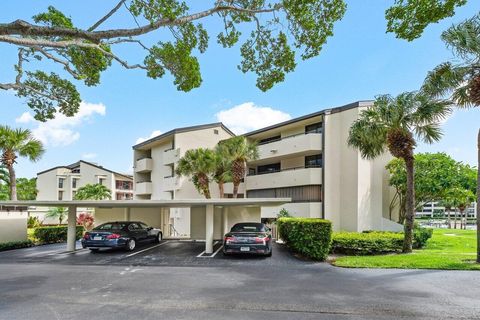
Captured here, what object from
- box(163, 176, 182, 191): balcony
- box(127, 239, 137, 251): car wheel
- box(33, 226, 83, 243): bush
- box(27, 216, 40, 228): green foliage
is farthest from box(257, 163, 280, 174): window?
box(27, 216, 40, 228): green foliage

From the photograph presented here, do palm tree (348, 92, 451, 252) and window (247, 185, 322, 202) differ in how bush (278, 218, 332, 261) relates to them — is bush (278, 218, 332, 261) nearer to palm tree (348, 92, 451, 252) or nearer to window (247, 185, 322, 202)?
palm tree (348, 92, 451, 252)

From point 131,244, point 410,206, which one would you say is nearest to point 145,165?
point 131,244

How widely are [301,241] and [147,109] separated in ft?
37.3

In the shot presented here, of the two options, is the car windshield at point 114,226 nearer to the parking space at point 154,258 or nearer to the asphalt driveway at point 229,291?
the parking space at point 154,258

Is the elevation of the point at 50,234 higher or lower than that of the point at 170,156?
lower

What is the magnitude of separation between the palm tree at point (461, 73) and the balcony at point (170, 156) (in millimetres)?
20981

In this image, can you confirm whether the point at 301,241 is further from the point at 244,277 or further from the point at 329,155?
the point at 329,155

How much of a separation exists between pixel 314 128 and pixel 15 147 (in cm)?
2168

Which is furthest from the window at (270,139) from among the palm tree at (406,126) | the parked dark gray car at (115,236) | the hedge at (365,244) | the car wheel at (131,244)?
the car wheel at (131,244)

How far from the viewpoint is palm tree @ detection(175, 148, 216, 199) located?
26.2 metres

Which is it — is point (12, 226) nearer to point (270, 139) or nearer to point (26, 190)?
point (270, 139)

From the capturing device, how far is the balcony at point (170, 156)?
2945cm

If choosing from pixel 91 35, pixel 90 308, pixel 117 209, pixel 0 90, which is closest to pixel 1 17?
pixel 91 35

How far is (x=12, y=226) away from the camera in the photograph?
59.1 ft
